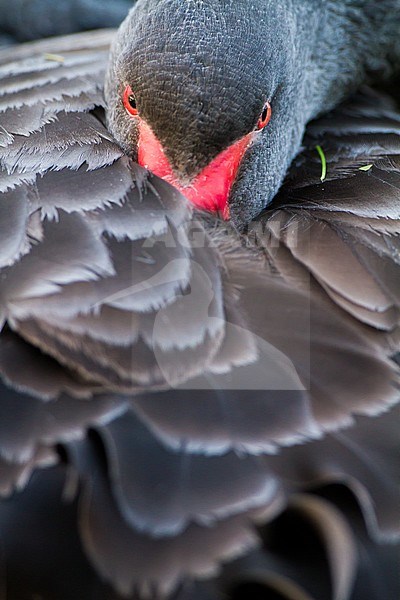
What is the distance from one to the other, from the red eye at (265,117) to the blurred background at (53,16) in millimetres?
2511

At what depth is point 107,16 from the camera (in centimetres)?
538

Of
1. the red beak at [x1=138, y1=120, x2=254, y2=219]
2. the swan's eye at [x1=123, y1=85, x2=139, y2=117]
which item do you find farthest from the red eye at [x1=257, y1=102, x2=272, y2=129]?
the swan's eye at [x1=123, y1=85, x2=139, y2=117]

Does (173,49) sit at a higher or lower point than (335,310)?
higher

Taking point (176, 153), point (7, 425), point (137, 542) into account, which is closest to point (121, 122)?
point (176, 153)

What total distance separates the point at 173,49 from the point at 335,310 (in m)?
1.18

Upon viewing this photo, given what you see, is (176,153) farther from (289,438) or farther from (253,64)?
(289,438)

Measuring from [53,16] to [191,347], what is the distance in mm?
4004

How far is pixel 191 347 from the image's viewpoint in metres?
2.12

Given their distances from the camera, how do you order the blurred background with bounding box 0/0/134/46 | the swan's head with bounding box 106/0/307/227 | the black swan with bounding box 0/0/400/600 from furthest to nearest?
1. the blurred background with bounding box 0/0/134/46
2. the swan's head with bounding box 106/0/307/227
3. the black swan with bounding box 0/0/400/600

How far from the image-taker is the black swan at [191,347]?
73.7 inches

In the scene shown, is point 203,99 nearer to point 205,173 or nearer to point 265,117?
point 205,173

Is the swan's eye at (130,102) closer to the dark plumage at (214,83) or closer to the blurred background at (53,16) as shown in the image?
the dark plumage at (214,83)

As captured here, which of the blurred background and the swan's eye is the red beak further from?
the blurred background

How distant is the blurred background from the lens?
5.41 m
